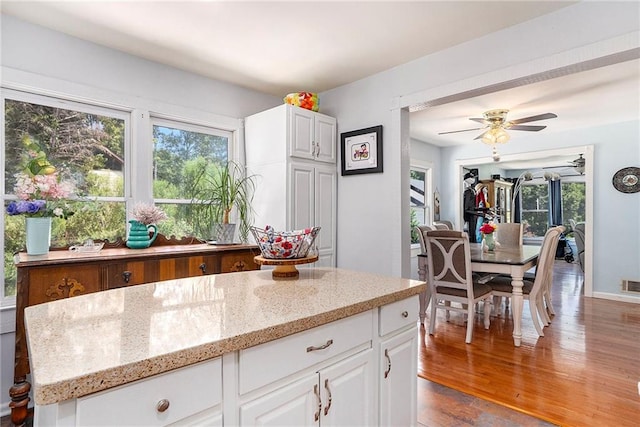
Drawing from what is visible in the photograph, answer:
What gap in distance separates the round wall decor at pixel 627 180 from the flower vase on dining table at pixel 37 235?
630 centimetres

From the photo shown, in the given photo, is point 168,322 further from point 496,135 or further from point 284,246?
point 496,135

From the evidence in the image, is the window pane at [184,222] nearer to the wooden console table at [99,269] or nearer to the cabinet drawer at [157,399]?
the wooden console table at [99,269]

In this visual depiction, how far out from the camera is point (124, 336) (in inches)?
35.6

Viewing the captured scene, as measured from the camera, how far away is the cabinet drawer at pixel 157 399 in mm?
715

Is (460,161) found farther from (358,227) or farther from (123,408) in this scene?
(123,408)

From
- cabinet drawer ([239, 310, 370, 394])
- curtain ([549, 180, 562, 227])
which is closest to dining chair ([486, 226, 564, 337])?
cabinet drawer ([239, 310, 370, 394])

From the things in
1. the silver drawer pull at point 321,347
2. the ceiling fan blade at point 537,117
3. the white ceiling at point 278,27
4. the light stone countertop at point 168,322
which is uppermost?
the white ceiling at point 278,27

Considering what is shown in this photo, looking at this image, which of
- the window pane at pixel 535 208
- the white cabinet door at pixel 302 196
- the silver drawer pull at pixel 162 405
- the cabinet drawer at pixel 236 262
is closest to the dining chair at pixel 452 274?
the white cabinet door at pixel 302 196

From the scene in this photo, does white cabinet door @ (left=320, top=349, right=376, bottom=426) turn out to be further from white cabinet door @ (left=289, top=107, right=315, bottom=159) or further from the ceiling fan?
the ceiling fan

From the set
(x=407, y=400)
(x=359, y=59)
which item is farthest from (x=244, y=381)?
(x=359, y=59)

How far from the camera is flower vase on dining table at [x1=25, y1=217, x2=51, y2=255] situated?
Answer: 201 cm

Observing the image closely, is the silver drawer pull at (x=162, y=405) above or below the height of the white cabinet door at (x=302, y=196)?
below

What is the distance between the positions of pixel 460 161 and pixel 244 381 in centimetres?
613

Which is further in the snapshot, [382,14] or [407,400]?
[382,14]
